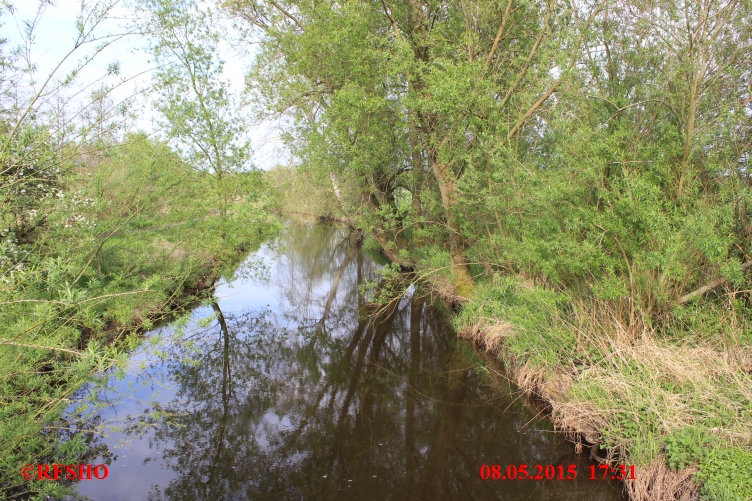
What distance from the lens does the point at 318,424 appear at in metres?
7.51

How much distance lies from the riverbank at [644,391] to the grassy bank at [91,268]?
18.0 feet

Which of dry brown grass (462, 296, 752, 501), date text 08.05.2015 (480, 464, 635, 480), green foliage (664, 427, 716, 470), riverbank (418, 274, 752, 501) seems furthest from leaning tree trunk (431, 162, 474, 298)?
green foliage (664, 427, 716, 470)

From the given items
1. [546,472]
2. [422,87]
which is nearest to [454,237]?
[422,87]

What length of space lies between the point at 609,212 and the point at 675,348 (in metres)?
2.07

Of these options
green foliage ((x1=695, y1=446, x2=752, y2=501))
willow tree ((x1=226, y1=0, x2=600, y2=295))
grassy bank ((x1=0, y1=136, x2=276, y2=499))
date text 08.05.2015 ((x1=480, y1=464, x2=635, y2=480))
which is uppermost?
willow tree ((x1=226, y1=0, x2=600, y2=295))

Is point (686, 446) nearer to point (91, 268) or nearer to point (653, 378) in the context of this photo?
point (653, 378)

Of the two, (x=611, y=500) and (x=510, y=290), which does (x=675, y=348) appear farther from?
(x=510, y=290)

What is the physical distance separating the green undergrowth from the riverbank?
0.04ft

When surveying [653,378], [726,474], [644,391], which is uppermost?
[653,378]

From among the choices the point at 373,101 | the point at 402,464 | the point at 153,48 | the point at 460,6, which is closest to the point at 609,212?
the point at 402,464

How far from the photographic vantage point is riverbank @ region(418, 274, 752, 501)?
15.9 ft

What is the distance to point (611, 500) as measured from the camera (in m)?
5.48

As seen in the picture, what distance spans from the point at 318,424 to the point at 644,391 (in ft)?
15.3

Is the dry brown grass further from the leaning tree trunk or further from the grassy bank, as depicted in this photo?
the grassy bank
